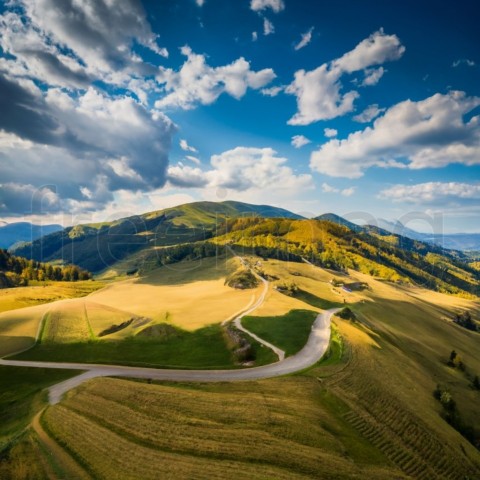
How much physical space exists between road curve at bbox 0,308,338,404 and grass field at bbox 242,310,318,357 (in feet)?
10.1

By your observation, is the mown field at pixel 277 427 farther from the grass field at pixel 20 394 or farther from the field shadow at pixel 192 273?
the field shadow at pixel 192 273

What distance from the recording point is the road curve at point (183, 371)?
46.0 m

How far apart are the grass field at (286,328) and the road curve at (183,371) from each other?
10.1 ft

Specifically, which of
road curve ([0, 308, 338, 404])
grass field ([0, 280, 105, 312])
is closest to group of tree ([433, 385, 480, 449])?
road curve ([0, 308, 338, 404])

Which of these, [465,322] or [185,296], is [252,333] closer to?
[185,296]

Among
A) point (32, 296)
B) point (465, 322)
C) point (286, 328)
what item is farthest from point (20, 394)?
point (465, 322)

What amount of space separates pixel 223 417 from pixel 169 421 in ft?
17.9

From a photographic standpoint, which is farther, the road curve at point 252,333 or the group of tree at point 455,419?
the road curve at point 252,333

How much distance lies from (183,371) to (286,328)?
2868cm

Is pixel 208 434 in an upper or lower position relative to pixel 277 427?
upper

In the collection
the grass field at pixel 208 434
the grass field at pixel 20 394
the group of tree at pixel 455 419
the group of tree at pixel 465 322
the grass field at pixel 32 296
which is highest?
the grass field at pixel 208 434

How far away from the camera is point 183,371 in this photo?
5091 centimetres

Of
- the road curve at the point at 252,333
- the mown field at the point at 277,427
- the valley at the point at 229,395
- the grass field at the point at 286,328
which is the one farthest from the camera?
the grass field at the point at 286,328

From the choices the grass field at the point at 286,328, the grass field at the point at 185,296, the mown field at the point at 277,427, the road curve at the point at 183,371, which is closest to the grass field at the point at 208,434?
the mown field at the point at 277,427
